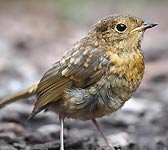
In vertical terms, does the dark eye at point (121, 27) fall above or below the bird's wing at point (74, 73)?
above

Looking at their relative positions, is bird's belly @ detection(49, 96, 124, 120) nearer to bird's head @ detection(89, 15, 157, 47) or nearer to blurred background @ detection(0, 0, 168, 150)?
blurred background @ detection(0, 0, 168, 150)

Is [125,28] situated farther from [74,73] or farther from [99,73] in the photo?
[74,73]

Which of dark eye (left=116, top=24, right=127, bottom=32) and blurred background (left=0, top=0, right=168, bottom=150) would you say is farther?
blurred background (left=0, top=0, right=168, bottom=150)

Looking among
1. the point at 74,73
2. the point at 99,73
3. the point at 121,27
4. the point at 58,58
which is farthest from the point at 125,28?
the point at 58,58

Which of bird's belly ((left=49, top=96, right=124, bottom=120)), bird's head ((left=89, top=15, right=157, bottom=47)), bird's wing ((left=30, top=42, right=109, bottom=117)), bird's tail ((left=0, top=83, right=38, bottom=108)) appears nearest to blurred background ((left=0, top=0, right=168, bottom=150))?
bird's tail ((left=0, top=83, right=38, bottom=108))

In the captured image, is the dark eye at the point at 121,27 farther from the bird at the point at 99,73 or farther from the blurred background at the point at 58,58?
the blurred background at the point at 58,58

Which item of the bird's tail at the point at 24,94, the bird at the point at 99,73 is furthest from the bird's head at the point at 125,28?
the bird's tail at the point at 24,94
